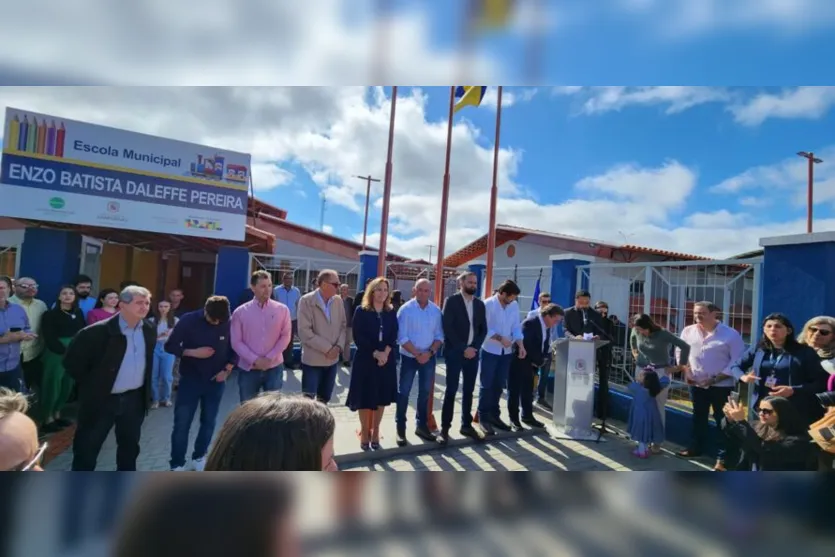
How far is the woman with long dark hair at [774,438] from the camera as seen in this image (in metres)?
1.68

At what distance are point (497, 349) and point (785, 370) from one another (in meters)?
1.67

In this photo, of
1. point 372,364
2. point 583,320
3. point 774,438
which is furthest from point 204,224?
point 774,438

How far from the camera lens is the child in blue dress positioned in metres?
2.78

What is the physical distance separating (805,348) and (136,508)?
2.80 metres

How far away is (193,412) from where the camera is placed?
7.36 feet

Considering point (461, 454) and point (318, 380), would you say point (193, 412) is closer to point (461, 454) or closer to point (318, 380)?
point (318, 380)

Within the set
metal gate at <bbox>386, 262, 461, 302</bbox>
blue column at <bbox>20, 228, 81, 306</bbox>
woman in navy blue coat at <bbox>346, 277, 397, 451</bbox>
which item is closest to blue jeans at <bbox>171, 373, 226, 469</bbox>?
woman in navy blue coat at <bbox>346, 277, 397, 451</bbox>

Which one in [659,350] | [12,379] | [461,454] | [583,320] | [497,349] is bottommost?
[461,454]

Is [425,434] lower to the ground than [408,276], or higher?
lower

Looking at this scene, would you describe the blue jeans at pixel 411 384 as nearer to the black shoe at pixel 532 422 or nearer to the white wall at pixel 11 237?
the black shoe at pixel 532 422

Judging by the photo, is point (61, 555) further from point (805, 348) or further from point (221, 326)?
point (805, 348)

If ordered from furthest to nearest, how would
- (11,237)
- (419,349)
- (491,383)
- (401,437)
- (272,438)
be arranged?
(11,237) < (491,383) < (419,349) < (401,437) < (272,438)

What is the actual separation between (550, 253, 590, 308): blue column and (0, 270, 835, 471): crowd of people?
626 millimetres

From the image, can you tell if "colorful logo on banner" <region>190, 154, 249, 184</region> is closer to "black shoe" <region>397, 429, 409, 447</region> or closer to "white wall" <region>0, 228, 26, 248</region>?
"white wall" <region>0, 228, 26, 248</region>
